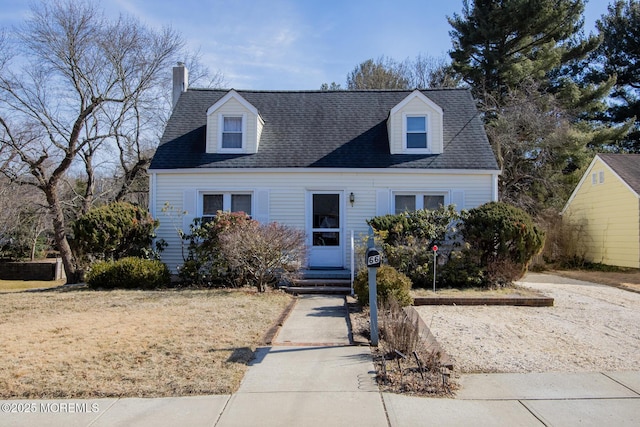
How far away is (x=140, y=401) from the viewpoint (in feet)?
13.9

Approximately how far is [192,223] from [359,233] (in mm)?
4951

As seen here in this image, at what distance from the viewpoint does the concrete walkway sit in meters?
3.83

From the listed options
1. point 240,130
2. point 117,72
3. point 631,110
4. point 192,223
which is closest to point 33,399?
point 192,223

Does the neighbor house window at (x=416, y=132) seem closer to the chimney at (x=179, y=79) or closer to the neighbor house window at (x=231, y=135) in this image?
the neighbor house window at (x=231, y=135)

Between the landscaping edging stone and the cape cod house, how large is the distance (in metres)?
9.65

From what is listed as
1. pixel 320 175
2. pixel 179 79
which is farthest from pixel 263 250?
pixel 179 79

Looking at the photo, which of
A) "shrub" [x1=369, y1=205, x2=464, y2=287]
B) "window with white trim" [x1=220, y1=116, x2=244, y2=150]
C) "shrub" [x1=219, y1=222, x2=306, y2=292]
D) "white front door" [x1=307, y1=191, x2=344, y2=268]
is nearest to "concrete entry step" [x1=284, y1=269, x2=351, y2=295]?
"shrub" [x1=219, y1=222, x2=306, y2=292]

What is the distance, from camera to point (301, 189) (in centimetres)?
1336

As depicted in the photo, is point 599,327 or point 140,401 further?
point 599,327

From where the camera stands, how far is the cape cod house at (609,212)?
53.5 ft

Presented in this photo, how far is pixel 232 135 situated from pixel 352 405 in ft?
36.6

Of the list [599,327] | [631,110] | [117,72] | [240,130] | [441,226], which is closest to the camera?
[599,327]

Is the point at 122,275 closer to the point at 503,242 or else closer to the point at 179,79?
the point at 179,79

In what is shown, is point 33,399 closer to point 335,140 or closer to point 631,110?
point 335,140
